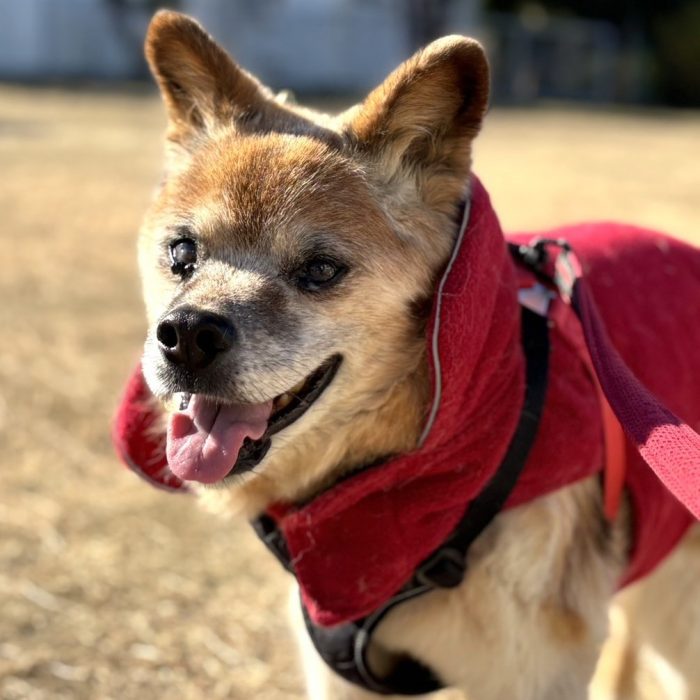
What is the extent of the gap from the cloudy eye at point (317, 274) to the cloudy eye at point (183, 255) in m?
0.29

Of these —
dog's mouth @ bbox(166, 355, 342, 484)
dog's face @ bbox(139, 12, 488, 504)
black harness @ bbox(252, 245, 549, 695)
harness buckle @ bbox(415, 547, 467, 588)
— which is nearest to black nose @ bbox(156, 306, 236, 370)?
dog's face @ bbox(139, 12, 488, 504)

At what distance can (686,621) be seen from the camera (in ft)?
9.75

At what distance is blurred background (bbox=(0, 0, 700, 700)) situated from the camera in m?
3.52

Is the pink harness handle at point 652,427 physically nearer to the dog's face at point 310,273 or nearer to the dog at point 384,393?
the dog at point 384,393

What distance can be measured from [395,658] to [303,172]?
127 cm

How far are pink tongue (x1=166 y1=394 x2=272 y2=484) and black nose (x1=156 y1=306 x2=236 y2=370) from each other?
0.47 ft

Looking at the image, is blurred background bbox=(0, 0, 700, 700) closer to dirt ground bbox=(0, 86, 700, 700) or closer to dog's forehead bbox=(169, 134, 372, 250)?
dirt ground bbox=(0, 86, 700, 700)

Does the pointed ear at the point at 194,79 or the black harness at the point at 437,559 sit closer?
the black harness at the point at 437,559

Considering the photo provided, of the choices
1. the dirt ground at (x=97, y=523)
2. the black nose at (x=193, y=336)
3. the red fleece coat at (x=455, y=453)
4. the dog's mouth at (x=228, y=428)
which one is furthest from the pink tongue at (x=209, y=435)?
the dirt ground at (x=97, y=523)

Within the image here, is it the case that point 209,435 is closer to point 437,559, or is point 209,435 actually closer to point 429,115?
point 437,559

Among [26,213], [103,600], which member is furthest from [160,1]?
[103,600]

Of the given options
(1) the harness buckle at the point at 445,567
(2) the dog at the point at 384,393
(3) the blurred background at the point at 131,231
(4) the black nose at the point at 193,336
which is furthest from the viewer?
(3) the blurred background at the point at 131,231

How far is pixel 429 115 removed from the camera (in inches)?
98.3

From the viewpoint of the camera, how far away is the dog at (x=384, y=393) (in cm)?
231
